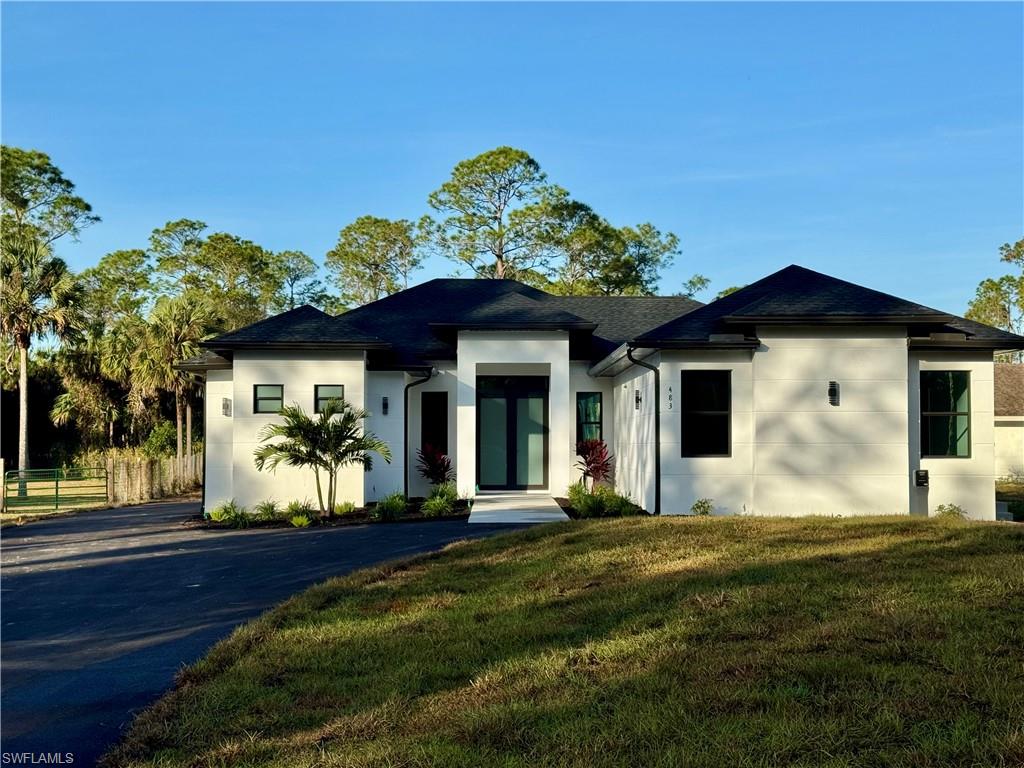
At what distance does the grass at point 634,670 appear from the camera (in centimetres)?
404

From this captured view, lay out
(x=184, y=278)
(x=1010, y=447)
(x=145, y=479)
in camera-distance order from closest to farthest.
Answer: (x=145, y=479), (x=1010, y=447), (x=184, y=278)

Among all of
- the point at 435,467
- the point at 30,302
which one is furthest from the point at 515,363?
the point at 30,302

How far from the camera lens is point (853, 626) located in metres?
5.72

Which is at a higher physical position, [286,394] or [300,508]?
[286,394]

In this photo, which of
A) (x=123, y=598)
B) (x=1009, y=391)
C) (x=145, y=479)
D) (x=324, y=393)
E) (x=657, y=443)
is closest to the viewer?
(x=123, y=598)

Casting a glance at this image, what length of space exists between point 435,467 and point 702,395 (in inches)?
253

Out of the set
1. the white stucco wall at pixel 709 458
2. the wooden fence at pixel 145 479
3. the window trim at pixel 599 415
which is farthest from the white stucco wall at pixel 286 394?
the wooden fence at pixel 145 479

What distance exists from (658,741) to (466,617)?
3123mm

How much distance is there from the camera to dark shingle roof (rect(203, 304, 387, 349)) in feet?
52.9

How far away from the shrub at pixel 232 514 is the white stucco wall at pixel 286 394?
7.6 inches

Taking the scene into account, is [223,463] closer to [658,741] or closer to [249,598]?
[249,598]

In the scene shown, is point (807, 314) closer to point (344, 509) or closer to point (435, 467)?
point (435, 467)

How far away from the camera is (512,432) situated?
20047 mm

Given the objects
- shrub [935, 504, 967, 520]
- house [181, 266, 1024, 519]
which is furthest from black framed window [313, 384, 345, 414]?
shrub [935, 504, 967, 520]
